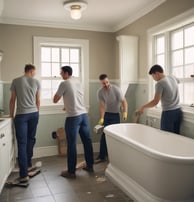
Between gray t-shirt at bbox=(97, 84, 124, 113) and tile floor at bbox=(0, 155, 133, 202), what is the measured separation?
1.01 metres

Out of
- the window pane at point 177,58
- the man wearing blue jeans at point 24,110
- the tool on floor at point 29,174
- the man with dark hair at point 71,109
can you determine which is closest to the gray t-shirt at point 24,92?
the man wearing blue jeans at point 24,110

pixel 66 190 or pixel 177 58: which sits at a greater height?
pixel 177 58

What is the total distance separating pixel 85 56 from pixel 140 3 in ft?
5.22

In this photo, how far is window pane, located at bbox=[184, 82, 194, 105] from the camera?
137 inches

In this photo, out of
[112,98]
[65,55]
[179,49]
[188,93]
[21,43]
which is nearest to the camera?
[188,93]

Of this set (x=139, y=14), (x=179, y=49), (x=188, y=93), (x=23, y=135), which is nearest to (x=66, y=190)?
(x=23, y=135)

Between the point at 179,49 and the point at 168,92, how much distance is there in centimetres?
76

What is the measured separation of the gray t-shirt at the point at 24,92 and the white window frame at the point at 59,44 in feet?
3.70

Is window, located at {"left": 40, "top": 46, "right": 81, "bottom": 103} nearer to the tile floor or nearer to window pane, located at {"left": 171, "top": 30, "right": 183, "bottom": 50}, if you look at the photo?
the tile floor

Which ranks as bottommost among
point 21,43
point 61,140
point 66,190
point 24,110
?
point 66,190

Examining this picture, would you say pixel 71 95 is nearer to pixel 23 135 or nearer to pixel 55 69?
pixel 23 135

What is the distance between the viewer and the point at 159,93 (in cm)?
336

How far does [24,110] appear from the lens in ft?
11.7

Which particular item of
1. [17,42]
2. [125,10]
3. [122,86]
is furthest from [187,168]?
[17,42]
